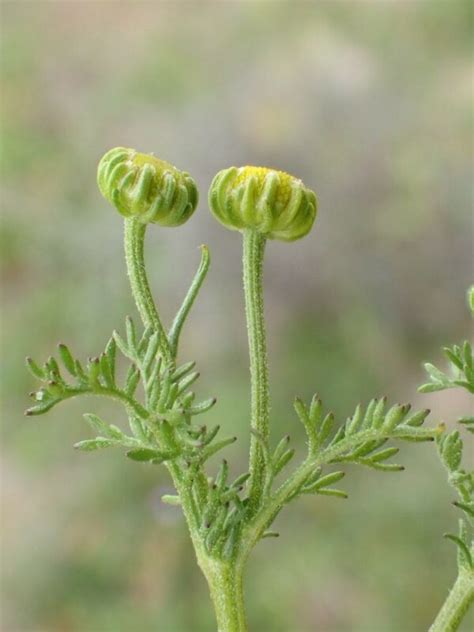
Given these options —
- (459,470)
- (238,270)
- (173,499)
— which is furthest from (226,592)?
(238,270)

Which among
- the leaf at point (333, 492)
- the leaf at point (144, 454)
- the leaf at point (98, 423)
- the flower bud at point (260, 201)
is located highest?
the flower bud at point (260, 201)

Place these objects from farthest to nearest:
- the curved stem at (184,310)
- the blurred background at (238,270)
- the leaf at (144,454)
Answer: the blurred background at (238,270)
the curved stem at (184,310)
the leaf at (144,454)

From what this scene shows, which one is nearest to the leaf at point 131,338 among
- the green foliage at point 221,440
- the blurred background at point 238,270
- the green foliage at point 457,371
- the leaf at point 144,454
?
the green foliage at point 221,440

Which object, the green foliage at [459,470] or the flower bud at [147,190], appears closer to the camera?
the green foliage at [459,470]

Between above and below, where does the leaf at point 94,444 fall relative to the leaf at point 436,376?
below

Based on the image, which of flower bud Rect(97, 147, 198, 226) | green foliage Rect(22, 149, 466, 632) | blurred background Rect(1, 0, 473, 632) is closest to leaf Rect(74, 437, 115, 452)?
green foliage Rect(22, 149, 466, 632)

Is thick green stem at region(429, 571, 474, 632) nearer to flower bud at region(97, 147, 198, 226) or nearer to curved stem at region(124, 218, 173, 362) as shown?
curved stem at region(124, 218, 173, 362)

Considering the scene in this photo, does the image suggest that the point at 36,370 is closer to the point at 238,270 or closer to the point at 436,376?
the point at 436,376

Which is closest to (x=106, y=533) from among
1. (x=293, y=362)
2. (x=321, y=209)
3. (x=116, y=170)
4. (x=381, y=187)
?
(x=293, y=362)

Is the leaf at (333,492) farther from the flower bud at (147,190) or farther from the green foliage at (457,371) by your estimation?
the flower bud at (147,190)
